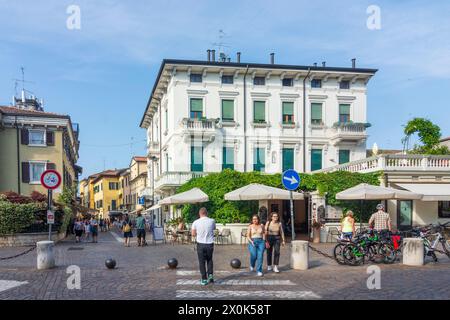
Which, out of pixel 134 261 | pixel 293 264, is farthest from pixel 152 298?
pixel 134 261

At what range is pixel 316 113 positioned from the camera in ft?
109

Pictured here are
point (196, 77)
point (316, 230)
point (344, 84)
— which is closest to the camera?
point (316, 230)

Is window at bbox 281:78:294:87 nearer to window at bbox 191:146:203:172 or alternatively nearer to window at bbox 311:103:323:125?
window at bbox 311:103:323:125

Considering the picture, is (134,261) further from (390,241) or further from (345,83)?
(345,83)

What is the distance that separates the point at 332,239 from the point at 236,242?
4.68m

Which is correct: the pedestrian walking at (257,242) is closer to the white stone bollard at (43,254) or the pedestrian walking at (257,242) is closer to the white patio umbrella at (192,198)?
the white stone bollard at (43,254)

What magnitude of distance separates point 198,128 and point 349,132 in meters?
11.2

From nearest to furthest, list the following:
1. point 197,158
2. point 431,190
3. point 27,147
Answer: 1. point 431,190
2. point 197,158
3. point 27,147

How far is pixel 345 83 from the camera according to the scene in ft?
111

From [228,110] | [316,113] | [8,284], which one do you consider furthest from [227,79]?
[8,284]

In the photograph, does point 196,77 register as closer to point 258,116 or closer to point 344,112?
point 258,116

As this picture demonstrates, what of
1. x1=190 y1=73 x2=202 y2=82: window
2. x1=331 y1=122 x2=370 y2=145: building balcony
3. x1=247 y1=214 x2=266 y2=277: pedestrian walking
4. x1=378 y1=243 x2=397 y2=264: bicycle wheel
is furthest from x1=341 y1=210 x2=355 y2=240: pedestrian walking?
x1=190 y1=73 x2=202 y2=82: window

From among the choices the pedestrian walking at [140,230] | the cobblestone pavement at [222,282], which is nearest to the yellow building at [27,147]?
the pedestrian walking at [140,230]

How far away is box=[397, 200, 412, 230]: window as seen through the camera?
22.6 metres
